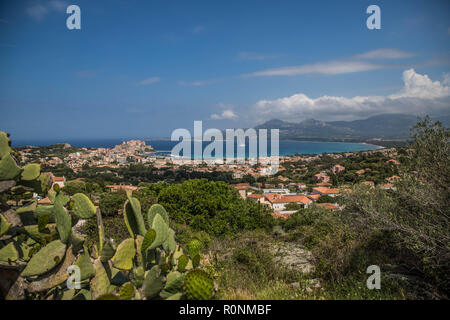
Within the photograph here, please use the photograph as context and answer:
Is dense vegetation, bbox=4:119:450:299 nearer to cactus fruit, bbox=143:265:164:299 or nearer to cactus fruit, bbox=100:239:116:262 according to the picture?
cactus fruit, bbox=143:265:164:299

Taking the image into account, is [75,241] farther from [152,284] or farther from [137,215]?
[152,284]

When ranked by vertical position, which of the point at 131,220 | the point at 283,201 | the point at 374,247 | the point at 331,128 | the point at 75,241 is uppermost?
the point at 331,128

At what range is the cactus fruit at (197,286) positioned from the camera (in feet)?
6.73

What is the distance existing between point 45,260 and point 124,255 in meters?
0.60

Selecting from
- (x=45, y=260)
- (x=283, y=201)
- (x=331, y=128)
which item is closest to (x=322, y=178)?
(x=283, y=201)

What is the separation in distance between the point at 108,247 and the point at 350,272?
3.58m

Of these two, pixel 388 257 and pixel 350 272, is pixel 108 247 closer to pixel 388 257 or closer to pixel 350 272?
pixel 350 272

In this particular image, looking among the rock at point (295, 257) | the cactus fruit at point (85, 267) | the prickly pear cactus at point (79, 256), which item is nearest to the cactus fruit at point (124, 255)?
the prickly pear cactus at point (79, 256)

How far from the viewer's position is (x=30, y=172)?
230 cm

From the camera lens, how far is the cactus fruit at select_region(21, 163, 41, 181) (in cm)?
227
